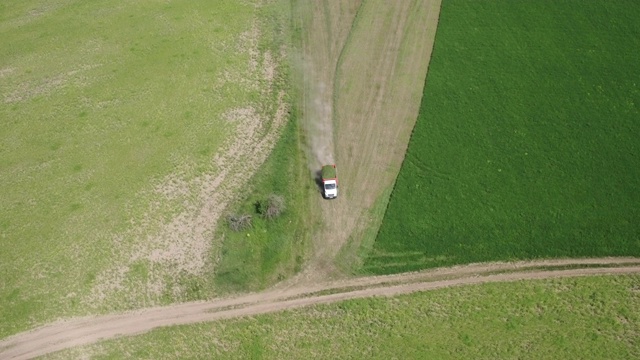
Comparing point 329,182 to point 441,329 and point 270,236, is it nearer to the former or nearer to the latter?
point 270,236

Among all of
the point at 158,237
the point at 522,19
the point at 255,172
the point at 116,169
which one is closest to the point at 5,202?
the point at 116,169

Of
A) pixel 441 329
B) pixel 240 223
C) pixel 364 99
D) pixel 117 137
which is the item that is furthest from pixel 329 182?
pixel 117 137

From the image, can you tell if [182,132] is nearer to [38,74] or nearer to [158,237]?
[158,237]

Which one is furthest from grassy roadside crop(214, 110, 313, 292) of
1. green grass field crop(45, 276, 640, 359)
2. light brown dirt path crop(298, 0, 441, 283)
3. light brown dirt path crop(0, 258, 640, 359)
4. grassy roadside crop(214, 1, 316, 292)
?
green grass field crop(45, 276, 640, 359)

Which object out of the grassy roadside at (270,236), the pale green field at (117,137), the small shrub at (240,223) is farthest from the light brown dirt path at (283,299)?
the small shrub at (240,223)

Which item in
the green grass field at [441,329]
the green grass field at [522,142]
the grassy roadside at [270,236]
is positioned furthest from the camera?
the green grass field at [522,142]

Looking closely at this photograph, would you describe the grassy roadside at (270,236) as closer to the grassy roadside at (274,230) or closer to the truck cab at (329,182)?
the grassy roadside at (274,230)

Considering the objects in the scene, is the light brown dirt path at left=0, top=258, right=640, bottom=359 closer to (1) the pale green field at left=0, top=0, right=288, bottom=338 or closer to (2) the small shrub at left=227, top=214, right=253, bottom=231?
(1) the pale green field at left=0, top=0, right=288, bottom=338
